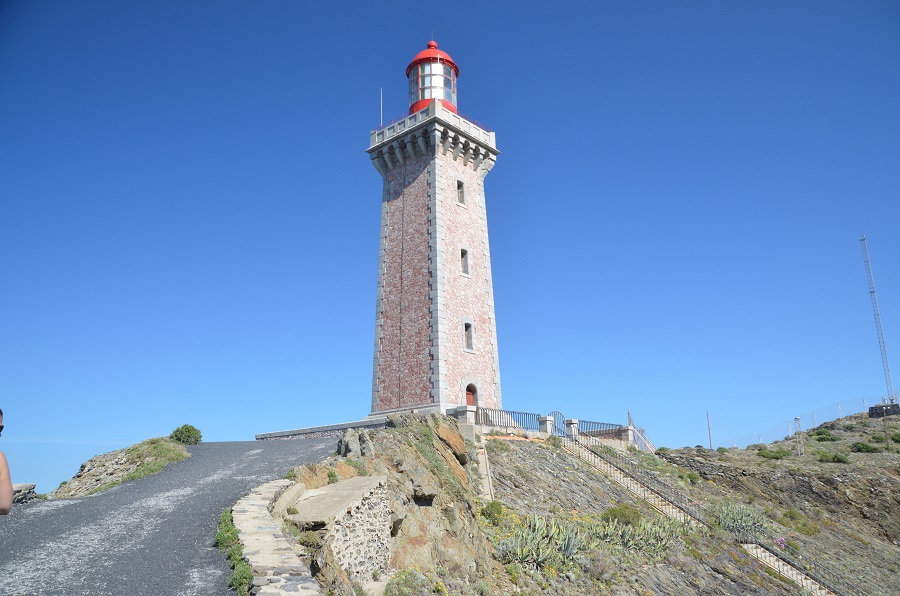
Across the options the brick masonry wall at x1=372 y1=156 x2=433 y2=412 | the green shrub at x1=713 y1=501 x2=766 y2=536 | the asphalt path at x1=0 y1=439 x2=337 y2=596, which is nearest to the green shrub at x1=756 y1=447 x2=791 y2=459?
the green shrub at x1=713 y1=501 x2=766 y2=536

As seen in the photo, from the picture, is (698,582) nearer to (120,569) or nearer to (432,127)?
(120,569)

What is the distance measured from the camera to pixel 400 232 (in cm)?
3088

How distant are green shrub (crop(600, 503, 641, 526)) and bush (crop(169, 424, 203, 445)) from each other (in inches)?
574

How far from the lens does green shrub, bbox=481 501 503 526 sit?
19734 millimetres

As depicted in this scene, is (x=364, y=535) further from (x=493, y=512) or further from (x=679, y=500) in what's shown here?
(x=679, y=500)

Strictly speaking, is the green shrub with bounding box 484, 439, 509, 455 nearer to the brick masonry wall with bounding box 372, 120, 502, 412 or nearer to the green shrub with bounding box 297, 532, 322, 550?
the brick masonry wall with bounding box 372, 120, 502, 412

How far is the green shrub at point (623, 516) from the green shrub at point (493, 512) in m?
4.38

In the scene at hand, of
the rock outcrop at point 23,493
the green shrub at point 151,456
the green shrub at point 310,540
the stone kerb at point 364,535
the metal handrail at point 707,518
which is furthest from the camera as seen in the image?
the metal handrail at point 707,518

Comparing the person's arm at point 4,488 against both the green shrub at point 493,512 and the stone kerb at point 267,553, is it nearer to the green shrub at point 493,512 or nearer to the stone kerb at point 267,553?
the stone kerb at point 267,553

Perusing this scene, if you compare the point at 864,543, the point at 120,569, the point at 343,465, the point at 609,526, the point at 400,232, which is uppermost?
the point at 400,232

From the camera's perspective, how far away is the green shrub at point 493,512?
64.7ft

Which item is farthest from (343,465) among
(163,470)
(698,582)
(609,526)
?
(698,582)

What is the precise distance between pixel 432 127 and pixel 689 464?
24234mm

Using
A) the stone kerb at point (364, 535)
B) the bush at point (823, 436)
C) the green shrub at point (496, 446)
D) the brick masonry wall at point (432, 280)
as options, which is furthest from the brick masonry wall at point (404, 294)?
the bush at point (823, 436)
